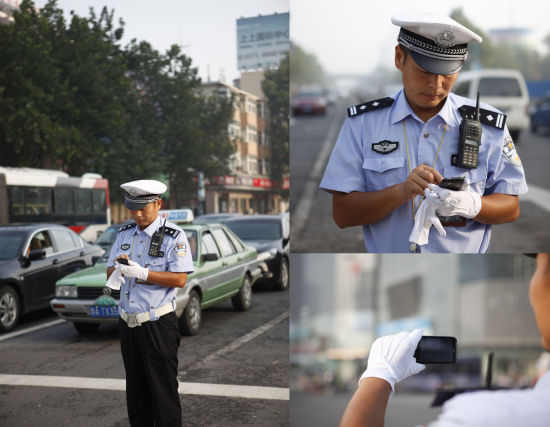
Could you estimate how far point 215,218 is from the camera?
5.10 m

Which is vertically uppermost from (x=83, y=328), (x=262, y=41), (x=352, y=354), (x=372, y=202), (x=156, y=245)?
(x=262, y=41)

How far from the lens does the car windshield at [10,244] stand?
475 cm

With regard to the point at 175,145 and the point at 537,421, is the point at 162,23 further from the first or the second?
the point at 537,421

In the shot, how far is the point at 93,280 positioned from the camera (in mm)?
5109

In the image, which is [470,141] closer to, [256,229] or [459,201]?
[459,201]

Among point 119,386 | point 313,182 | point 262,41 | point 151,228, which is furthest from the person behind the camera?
point 262,41

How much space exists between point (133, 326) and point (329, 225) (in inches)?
44.2

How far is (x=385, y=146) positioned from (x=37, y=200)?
3.10 meters

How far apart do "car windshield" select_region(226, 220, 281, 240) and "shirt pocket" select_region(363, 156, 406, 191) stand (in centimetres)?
274

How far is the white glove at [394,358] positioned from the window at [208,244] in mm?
4035

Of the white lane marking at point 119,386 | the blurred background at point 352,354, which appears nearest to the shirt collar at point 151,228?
the blurred background at point 352,354

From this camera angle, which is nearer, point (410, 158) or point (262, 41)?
point (410, 158)

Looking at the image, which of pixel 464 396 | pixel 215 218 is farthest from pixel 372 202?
pixel 215 218

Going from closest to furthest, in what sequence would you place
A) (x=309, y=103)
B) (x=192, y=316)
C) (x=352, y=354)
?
(x=352, y=354)
(x=309, y=103)
(x=192, y=316)
